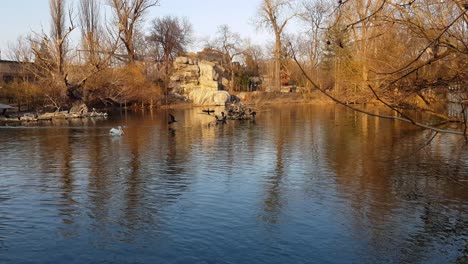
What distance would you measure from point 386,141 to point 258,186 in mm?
8672

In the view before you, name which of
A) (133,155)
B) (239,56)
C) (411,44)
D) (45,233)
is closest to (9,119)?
(133,155)

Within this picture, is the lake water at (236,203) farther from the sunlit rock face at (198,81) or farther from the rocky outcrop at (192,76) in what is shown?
the rocky outcrop at (192,76)

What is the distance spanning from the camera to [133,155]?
1575cm

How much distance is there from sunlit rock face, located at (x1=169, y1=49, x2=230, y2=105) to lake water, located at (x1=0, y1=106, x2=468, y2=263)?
114 ft

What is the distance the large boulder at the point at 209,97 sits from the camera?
52.0 m

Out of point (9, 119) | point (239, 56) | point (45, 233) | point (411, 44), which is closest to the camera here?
point (45, 233)

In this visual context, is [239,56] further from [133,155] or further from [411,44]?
[411,44]


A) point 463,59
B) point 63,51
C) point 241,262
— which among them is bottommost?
point 241,262

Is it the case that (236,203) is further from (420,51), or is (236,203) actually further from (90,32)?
(90,32)

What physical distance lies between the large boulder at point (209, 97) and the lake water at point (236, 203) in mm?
34278

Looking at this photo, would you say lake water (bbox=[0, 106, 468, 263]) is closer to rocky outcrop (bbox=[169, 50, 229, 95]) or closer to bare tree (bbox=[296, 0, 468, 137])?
bare tree (bbox=[296, 0, 468, 137])

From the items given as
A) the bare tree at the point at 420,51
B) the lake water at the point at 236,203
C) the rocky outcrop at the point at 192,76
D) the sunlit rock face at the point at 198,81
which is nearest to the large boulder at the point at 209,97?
the sunlit rock face at the point at 198,81

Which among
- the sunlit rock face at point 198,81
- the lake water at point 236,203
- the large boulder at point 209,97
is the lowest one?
the lake water at point 236,203

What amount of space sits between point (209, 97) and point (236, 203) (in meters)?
43.1
